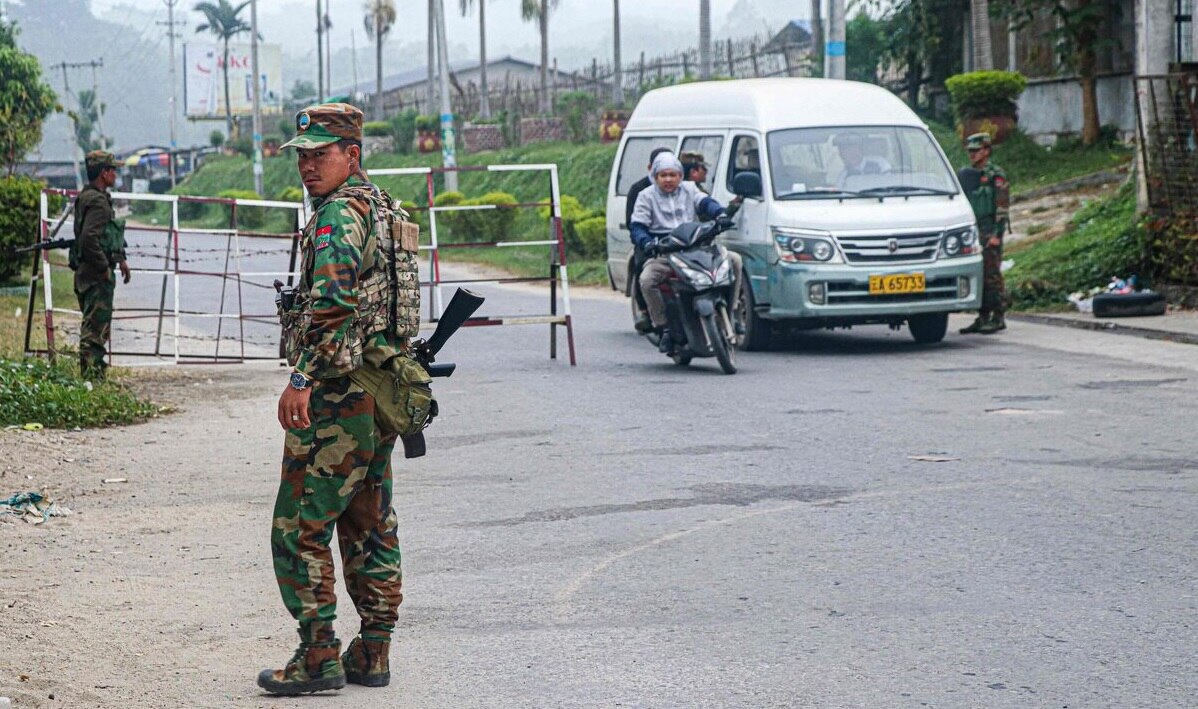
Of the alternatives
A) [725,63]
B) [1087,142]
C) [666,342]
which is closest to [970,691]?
[666,342]

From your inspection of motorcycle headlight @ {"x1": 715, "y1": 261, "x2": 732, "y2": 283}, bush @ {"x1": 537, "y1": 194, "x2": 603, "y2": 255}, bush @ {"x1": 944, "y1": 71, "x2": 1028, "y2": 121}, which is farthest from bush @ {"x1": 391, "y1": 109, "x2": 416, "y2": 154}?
motorcycle headlight @ {"x1": 715, "y1": 261, "x2": 732, "y2": 283}

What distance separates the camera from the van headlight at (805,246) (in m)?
14.1

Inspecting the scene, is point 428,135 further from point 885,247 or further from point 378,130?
point 885,247

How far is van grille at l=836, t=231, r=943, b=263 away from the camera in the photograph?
46.2 ft

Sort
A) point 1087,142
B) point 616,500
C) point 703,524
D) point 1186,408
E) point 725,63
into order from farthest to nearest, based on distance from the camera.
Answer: point 725,63 < point 1087,142 < point 1186,408 < point 616,500 < point 703,524

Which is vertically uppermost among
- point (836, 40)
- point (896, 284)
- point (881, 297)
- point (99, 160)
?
point (836, 40)

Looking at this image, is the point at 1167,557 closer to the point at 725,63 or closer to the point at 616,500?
Answer: the point at 616,500

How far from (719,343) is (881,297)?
194 cm

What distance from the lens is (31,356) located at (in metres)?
12.8

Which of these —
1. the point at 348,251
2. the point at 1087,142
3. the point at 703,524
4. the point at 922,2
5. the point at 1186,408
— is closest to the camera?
the point at 348,251

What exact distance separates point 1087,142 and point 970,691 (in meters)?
25.4

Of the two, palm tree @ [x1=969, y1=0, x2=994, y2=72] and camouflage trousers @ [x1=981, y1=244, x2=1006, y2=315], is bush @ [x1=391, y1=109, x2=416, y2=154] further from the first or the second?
camouflage trousers @ [x1=981, y1=244, x2=1006, y2=315]

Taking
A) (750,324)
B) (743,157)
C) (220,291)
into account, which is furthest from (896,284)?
(220,291)

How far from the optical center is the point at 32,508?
26.1ft
